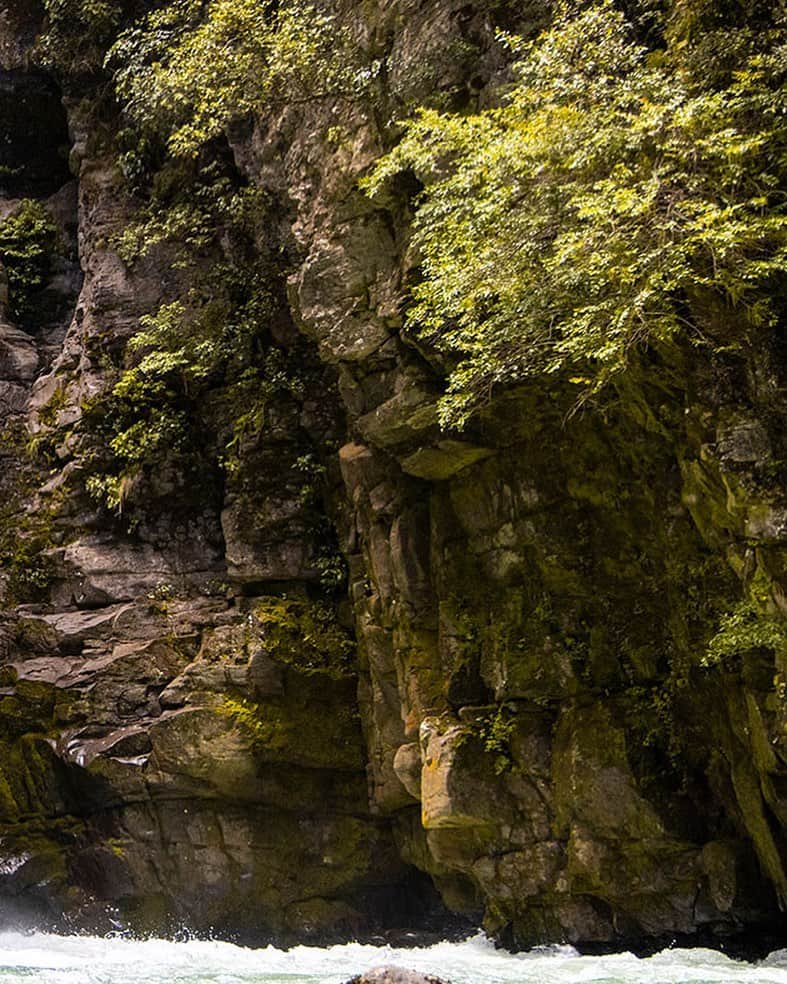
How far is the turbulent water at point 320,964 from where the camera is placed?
8.80 metres

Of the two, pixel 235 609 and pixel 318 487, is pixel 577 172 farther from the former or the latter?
pixel 235 609

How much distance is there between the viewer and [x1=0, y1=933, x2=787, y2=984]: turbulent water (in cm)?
880

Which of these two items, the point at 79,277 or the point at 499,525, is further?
the point at 79,277

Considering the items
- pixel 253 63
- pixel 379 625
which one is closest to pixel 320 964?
pixel 379 625

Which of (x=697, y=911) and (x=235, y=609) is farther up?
(x=235, y=609)

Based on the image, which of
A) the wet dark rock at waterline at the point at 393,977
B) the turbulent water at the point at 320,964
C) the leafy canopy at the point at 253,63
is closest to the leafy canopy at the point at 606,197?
the leafy canopy at the point at 253,63

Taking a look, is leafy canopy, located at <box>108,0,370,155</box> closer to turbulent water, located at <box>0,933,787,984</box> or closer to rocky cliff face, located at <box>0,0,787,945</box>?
rocky cliff face, located at <box>0,0,787,945</box>

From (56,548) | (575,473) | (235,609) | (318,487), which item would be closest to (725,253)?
(575,473)

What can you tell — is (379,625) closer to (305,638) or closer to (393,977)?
(305,638)

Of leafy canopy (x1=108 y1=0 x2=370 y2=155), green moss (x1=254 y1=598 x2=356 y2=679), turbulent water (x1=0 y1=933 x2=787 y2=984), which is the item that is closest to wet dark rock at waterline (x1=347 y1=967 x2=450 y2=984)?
turbulent water (x1=0 y1=933 x2=787 y2=984)

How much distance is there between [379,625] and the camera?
12508mm

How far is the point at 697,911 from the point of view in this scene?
380 inches

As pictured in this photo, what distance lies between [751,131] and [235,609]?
8461mm

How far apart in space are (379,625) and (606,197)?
6152mm
